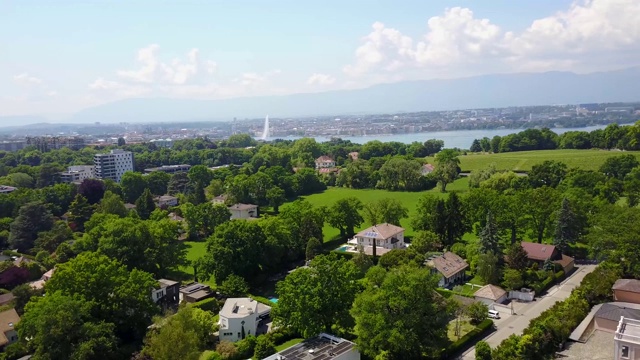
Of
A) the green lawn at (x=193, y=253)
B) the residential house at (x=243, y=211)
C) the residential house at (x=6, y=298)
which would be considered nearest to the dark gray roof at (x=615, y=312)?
the green lawn at (x=193, y=253)

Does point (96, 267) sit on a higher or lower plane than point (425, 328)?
higher

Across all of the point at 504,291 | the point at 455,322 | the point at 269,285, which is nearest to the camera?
the point at 455,322

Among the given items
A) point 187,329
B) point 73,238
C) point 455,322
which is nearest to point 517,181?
point 455,322

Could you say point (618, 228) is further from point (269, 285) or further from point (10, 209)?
point (10, 209)

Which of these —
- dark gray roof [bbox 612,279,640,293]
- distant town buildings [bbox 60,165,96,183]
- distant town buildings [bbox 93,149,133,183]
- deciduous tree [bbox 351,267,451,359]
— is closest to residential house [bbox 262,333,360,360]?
deciduous tree [bbox 351,267,451,359]

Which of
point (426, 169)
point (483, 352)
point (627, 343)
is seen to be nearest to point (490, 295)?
point (483, 352)

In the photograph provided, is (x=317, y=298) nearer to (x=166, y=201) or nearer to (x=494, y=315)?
(x=494, y=315)

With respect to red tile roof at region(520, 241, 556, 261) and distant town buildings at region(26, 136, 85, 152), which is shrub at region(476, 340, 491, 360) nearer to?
red tile roof at region(520, 241, 556, 261)
